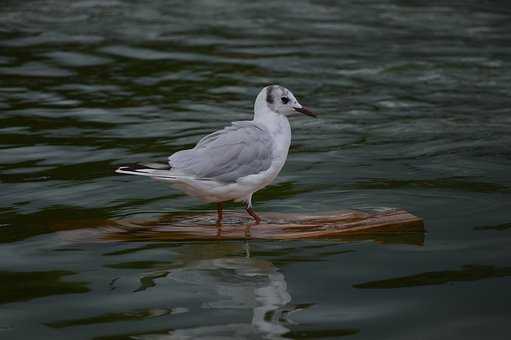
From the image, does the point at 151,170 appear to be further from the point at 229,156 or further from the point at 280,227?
the point at 280,227

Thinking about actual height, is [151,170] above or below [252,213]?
above

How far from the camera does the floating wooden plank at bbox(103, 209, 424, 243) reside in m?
6.86

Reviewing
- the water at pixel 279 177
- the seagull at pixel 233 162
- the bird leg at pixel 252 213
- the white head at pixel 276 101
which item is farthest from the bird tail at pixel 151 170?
the white head at pixel 276 101

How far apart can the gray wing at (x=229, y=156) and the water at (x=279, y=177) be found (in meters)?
0.48

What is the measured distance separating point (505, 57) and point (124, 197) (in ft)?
23.2

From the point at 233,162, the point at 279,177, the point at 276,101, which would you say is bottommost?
the point at 279,177

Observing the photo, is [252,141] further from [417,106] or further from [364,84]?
[364,84]

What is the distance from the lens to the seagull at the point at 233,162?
22.0 ft

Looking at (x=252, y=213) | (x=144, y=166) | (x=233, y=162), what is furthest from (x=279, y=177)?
(x=144, y=166)

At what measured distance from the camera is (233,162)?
22.6 feet

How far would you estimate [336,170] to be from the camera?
8703 mm

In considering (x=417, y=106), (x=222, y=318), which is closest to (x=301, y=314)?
(x=222, y=318)

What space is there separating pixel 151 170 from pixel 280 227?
104 cm

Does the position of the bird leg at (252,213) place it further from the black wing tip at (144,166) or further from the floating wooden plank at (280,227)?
the black wing tip at (144,166)
